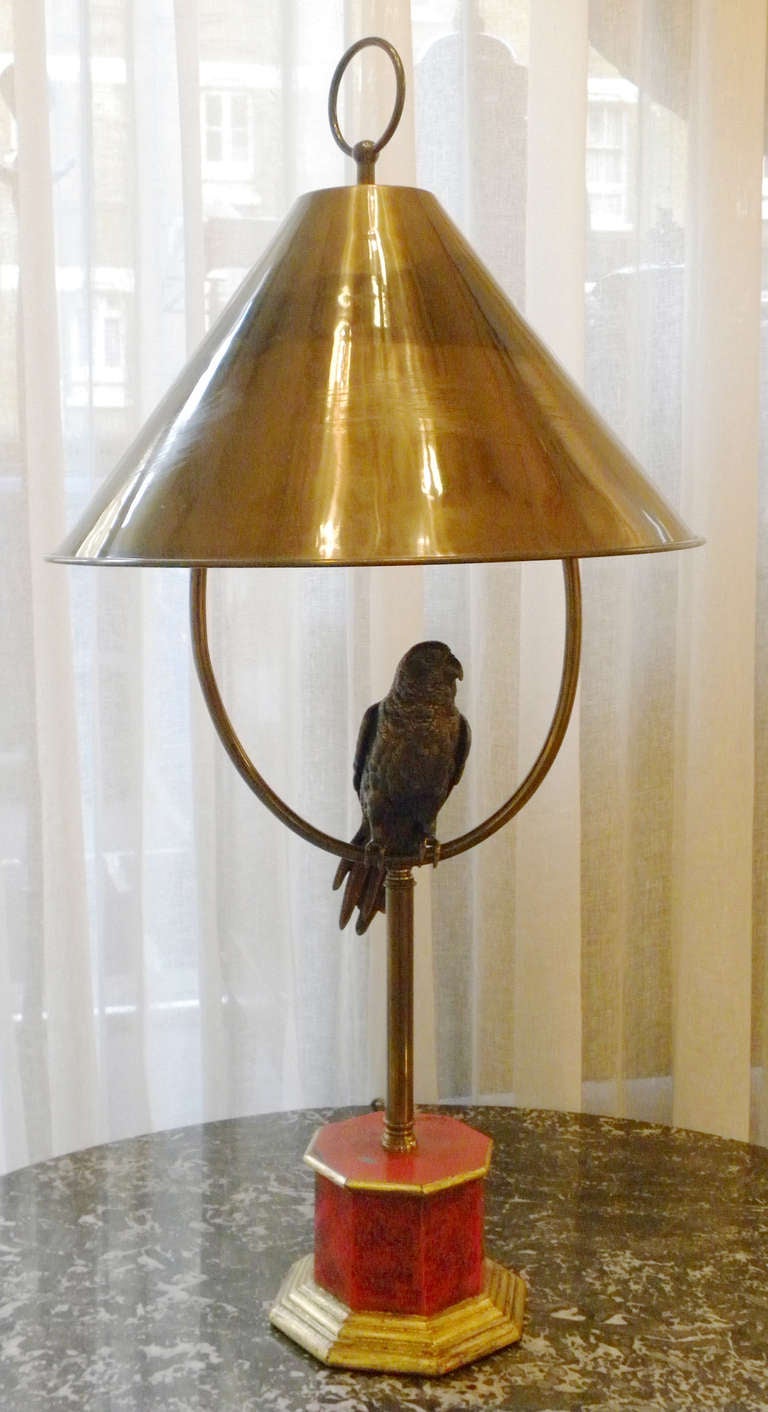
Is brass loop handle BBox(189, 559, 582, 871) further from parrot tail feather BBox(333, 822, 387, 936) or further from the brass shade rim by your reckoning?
the brass shade rim

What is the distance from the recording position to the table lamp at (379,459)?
2.42 feet

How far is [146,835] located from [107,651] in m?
0.19

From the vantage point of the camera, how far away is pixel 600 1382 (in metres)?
0.93

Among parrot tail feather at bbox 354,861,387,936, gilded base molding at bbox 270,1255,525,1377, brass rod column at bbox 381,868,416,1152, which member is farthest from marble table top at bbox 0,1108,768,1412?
parrot tail feather at bbox 354,861,387,936

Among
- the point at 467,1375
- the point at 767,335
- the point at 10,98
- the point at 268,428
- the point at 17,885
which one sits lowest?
the point at 467,1375

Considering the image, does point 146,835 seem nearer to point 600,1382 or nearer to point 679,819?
point 679,819

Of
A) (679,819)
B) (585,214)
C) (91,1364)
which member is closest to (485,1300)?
(91,1364)

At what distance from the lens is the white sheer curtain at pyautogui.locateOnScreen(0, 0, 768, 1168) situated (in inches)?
53.7

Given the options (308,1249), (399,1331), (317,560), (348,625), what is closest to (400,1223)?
(399,1331)

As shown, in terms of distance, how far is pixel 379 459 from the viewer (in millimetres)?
749

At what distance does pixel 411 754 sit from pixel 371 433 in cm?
27

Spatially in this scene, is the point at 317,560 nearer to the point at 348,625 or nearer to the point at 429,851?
the point at 429,851

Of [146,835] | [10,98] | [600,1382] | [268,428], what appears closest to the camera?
[268,428]

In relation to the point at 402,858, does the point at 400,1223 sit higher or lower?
lower
